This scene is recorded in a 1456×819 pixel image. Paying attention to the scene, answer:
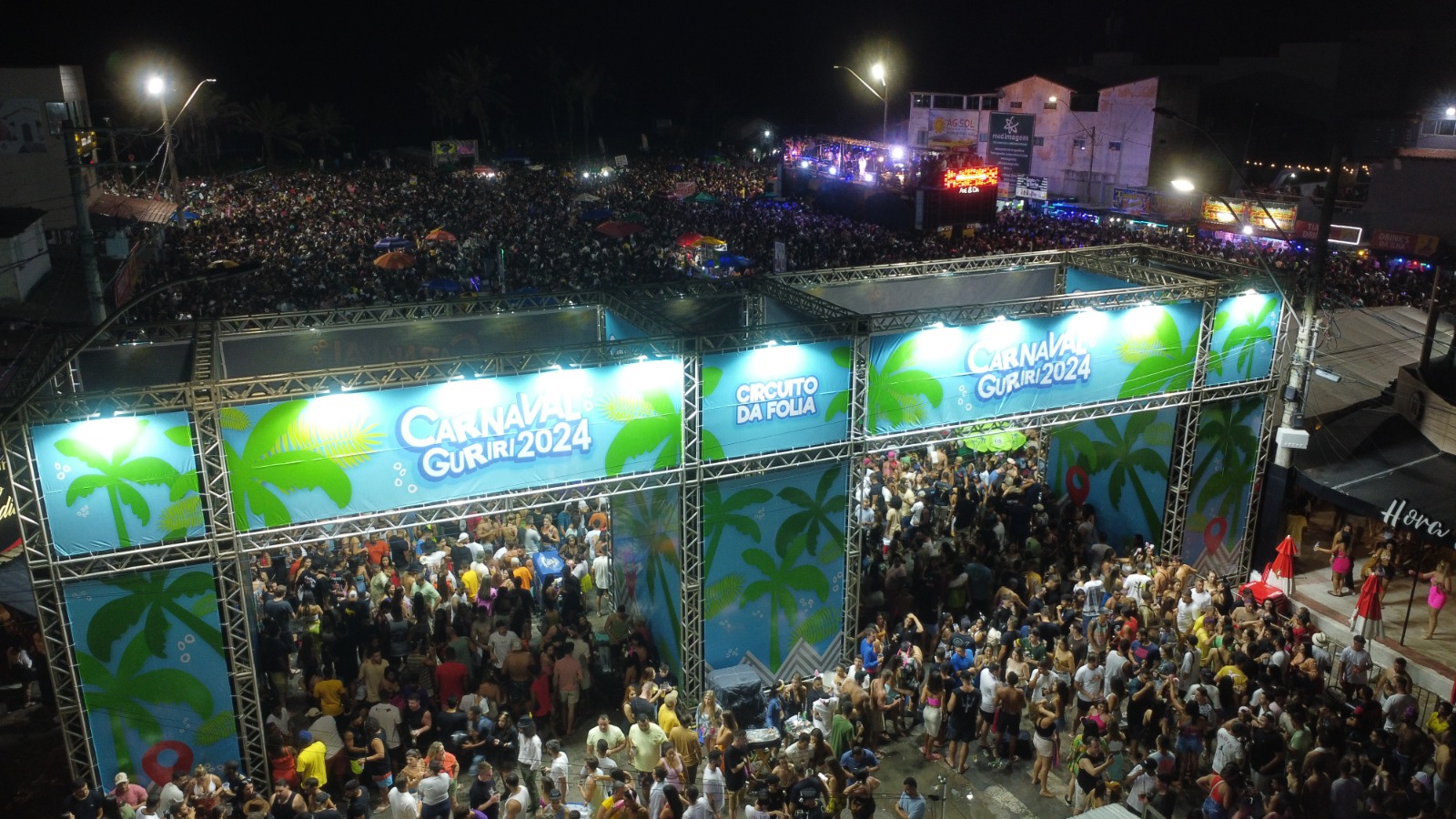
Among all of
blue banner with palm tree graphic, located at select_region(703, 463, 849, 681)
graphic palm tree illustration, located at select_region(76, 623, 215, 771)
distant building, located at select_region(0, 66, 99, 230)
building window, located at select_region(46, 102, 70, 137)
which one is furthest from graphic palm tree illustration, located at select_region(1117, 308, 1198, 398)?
building window, located at select_region(46, 102, 70, 137)

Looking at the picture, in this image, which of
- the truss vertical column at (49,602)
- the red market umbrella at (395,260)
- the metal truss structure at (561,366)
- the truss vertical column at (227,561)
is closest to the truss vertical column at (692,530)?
the metal truss structure at (561,366)

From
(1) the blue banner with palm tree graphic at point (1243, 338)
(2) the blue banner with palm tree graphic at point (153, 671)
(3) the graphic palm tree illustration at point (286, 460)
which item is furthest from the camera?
(1) the blue banner with palm tree graphic at point (1243, 338)

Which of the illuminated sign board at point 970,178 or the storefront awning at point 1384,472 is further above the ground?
the illuminated sign board at point 970,178

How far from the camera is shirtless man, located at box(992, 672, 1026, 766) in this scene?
10562mm

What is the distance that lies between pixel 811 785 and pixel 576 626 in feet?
14.4

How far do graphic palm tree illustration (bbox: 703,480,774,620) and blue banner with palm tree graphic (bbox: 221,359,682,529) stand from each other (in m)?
0.71

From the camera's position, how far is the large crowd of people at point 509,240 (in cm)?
2605

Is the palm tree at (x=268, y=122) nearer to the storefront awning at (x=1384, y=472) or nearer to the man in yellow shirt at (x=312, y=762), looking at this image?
the man in yellow shirt at (x=312, y=762)

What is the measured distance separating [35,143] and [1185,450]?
3893 centimetres

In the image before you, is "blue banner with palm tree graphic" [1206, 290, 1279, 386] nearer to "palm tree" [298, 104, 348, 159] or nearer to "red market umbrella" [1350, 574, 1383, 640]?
"red market umbrella" [1350, 574, 1383, 640]

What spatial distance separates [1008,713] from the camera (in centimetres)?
1064

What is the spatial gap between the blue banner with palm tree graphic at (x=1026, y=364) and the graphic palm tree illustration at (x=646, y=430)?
263 cm

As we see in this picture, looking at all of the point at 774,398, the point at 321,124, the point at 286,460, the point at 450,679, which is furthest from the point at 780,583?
the point at 321,124

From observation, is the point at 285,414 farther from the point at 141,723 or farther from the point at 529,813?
the point at 529,813
